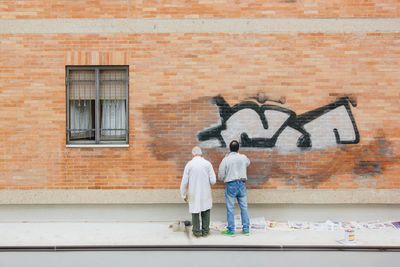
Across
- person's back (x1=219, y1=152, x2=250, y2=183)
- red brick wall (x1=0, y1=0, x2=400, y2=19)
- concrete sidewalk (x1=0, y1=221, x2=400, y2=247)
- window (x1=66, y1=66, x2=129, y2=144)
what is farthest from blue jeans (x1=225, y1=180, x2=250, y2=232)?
red brick wall (x1=0, y1=0, x2=400, y2=19)

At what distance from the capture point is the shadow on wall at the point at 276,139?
388 inches

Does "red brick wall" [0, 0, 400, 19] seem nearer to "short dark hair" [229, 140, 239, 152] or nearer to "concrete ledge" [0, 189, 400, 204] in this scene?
"short dark hair" [229, 140, 239, 152]

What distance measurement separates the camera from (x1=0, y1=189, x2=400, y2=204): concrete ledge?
987 centimetres

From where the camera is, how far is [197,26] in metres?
9.84

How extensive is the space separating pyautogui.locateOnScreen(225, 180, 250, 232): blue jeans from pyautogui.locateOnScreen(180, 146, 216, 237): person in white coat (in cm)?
38

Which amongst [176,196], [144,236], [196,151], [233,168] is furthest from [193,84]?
[144,236]

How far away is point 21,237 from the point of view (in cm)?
877

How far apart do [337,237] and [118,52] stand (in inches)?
223

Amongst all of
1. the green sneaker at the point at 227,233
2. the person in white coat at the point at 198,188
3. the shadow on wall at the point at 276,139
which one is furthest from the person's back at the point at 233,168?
the green sneaker at the point at 227,233

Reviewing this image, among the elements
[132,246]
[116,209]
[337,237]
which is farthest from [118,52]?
[337,237]

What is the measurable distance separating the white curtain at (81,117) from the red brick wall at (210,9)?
5.99 ft

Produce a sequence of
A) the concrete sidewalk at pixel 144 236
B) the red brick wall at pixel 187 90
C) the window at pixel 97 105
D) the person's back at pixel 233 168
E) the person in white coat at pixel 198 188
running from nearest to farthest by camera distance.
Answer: the concrete sidewalk at pixel 144 236, the person in white coat at pixel 198 188, the person's back at pixel 233 168, the red brick wall at pixel 187 90, the window at pixel 97 105

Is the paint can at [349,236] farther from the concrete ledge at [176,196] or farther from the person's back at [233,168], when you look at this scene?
the person's back at [233,168]
